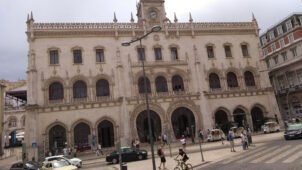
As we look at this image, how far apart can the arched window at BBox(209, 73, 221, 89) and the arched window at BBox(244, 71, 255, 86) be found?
4.74 metres

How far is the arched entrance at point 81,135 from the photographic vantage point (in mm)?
34188

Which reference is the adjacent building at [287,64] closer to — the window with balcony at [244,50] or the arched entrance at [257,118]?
the window with balcony at [244,50]

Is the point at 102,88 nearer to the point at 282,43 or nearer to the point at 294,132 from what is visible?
the point at 294,132

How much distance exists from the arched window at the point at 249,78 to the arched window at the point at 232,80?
5.74 ft

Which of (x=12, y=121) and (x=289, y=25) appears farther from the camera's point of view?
(x=12, y=121)

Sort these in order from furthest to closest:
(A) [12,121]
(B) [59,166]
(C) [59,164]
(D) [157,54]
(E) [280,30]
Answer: (A) [12,121], (E) [280,30], (D) [157,54], (C) [59,164], (B) [59,166]

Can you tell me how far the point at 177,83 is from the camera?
39281 millimetres

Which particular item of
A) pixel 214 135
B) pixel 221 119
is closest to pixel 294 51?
pixel 221 119

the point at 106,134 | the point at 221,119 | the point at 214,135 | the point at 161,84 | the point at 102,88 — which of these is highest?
the point at 161,84

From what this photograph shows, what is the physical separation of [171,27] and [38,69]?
63.7ft

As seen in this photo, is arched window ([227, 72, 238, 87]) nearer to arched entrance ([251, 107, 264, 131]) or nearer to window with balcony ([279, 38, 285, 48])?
arched entrance ([251, 107, 264, 131])

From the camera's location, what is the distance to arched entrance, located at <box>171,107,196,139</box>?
37781 mm

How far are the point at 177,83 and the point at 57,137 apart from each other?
57.3ft

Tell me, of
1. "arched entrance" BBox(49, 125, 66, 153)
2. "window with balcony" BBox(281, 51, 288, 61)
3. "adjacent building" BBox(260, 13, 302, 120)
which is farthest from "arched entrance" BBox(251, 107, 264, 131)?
"arched entrance" BBox(49, 125, 66, 153)
